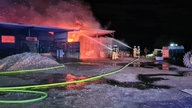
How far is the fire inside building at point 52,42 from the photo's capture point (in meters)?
22.7

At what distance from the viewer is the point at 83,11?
34.0 metres

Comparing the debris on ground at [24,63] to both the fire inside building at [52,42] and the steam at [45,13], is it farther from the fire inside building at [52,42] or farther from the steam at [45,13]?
the steam at [45,13]

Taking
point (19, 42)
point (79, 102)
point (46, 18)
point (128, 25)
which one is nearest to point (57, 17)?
point (46, 18)

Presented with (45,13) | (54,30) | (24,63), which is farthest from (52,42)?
(24,63)

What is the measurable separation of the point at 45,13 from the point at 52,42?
20.9 ft

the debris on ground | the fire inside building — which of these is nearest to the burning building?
the fire inside building

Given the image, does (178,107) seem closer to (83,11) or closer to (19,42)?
(19,42)

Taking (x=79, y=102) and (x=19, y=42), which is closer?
(x=79, y=102)

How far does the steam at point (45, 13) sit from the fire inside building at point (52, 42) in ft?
10.0

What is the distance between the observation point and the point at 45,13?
103 feet

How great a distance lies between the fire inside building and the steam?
3.05m

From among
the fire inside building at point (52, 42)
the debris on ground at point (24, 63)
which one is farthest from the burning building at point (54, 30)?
the debris on ground at point (24, 63)

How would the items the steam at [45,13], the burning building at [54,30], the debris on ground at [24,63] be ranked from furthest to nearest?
the steam at [45,13]
the burning building at [54,30]
the debris on ground at [24,63]

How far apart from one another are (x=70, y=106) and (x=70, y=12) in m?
27.8
